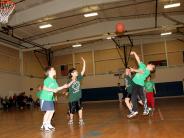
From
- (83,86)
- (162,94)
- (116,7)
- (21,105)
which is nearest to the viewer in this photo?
(116,7)

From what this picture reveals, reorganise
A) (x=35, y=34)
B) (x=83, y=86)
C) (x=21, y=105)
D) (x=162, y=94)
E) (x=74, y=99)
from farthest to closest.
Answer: (x=83, y=86)
(x=162, y=94)
(x=35, y=34)
(x=21, y=105)
(x=74, y=99)

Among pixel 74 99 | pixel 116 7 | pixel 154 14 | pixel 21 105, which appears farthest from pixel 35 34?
pixel 74 99

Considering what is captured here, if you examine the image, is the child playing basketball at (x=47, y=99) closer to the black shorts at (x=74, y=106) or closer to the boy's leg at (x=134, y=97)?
the black shorts at (x=74, y=106)

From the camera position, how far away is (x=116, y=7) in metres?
17.7

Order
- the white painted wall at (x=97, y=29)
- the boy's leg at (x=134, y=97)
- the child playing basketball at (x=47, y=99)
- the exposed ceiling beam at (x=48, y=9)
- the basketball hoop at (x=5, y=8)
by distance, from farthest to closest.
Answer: the white painted wall at (x=97, y=29) < the exposed ceiling beam at (x=48, y=9) < the basketball hoop at (x=5, y=8) < the boy's leg at (x=134, y=97) < the child playing basketball at (x=47, y=99)

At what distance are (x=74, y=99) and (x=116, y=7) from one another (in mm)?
12204

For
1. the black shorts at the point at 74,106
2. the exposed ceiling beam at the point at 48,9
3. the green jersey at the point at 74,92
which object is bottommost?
the black shorts at the point at 74,106

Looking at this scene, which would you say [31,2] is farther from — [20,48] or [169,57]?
[169,57]

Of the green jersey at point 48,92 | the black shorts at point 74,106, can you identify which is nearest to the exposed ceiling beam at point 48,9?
the black shorts at point 74,106

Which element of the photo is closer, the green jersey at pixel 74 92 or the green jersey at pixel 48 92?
the green jersey at pixel 48 92

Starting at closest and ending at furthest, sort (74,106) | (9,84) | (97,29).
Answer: (74,106)
(9,84)
(97,29)

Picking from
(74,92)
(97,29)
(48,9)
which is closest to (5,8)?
(74,92)

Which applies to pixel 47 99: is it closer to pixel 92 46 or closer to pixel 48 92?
pixel 48 92

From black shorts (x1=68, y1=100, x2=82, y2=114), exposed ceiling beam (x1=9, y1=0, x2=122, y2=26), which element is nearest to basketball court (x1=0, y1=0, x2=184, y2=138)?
exposed ceiling beam (x1=9, y1=0, x2=122, y2=26)
